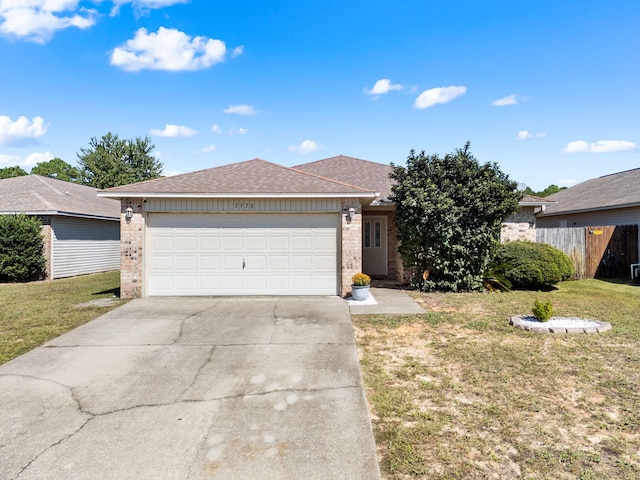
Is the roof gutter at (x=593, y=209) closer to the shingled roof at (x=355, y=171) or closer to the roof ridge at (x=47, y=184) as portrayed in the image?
the shingled roof at (x=355, y=171)

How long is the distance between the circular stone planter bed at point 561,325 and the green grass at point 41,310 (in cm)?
854

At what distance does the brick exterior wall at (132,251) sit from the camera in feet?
32.2

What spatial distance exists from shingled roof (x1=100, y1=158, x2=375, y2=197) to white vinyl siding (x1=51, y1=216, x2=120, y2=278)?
7.33 meters

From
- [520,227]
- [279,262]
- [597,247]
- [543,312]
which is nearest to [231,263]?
[279,262]

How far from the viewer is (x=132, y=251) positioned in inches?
388

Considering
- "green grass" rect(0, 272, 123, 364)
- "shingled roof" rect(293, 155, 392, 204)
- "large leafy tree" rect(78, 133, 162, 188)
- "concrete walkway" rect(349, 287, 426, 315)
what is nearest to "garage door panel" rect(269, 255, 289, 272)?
"concrete walkway" rect(349, 287, 426, 315)

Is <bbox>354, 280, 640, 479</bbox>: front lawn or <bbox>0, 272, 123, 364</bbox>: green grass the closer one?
<bbox>354, 280, 640, 479</bbox>: front lawn

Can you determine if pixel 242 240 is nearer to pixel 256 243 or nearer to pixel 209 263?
pixel 256 243

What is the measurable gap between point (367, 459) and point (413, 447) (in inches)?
18.5

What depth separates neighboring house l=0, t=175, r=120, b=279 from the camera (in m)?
14.8

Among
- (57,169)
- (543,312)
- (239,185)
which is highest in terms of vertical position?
(57,169)

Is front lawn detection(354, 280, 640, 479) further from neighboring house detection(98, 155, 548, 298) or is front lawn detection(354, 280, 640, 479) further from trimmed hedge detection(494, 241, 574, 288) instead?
trimmed hedge detection(494, 241, 574, 288)

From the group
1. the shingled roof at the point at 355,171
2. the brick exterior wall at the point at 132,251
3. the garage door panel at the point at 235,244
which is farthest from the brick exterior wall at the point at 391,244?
the brick exterior wall at the point at 132,251

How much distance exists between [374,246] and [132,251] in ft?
27.2
